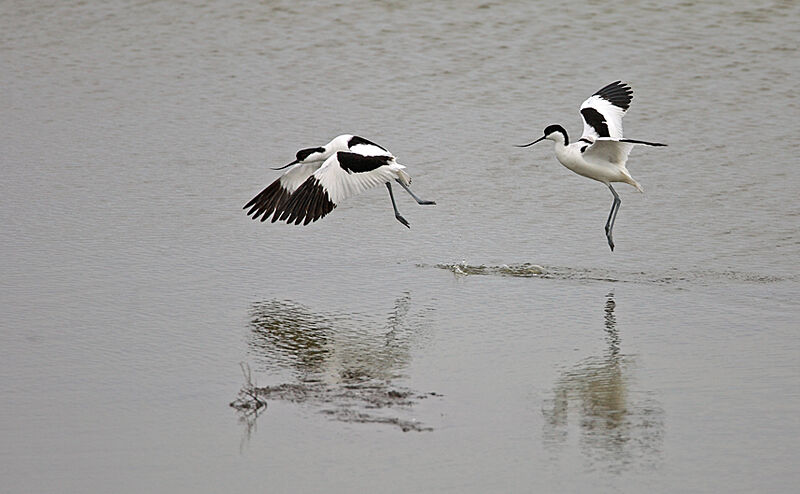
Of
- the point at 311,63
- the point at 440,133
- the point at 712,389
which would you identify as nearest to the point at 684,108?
the point at 440,133

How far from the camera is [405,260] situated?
7.84 meters

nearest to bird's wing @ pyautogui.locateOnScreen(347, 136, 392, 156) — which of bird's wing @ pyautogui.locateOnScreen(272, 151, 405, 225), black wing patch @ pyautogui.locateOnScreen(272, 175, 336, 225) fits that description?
bird's wing @ pyautogui.locateOnScreen(272, 151, 405, 225)

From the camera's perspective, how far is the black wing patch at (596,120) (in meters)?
8.56

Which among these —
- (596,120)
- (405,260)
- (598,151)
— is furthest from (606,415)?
(596,120)

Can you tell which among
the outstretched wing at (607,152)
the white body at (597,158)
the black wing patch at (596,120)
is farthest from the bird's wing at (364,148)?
the black wing patch at (596,120)

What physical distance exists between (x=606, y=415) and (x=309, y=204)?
3.21 m

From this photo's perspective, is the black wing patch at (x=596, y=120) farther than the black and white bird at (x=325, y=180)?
Yes

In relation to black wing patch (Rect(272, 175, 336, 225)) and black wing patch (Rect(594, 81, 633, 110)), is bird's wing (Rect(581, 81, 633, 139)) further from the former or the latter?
black wing patch (Rect(272, 175, 336, 225))

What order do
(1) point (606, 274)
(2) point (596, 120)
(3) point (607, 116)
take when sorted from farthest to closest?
(3) point (607, 116), (2) point (596, 120), (1) point (606, 274)

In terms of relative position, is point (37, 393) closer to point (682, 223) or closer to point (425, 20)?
point (682, 223)

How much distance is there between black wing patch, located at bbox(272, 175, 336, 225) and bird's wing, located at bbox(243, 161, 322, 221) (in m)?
0.19

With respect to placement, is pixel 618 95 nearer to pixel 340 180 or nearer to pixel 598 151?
pixel 598 151

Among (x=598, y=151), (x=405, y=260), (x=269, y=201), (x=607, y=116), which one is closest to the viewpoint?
(x=405, y=260)

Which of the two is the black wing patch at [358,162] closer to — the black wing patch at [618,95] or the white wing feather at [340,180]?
the white wing feather at [340,180]
